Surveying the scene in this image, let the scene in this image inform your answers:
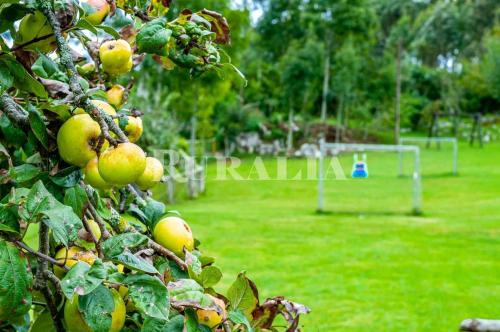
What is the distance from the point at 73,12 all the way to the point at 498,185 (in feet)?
44.1

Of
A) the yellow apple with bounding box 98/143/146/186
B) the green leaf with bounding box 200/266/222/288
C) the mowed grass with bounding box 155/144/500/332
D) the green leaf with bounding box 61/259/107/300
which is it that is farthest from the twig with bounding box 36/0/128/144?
the mowed grass with bounding box 155/144/500/332

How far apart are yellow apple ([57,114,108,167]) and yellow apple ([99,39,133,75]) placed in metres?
0.18

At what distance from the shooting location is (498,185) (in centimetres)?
1312

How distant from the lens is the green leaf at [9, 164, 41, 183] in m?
0.72

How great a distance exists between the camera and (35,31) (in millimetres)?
754

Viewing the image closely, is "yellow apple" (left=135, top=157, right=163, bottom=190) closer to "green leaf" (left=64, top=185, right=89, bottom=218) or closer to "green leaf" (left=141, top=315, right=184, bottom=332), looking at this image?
"green leaf" (left=64, top=185, right=89, bottom=218)

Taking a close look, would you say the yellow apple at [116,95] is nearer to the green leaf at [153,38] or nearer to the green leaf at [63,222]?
the green leaf at [153,38]

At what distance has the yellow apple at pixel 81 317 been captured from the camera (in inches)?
26.7

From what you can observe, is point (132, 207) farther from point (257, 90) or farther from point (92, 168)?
point (257, 90)

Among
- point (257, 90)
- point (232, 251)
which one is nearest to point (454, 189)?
point (232, 251)

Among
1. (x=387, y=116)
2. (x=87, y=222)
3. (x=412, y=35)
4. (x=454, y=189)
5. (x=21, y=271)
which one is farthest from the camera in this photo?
(x=412, y=35)

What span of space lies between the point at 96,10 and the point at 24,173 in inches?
9.4

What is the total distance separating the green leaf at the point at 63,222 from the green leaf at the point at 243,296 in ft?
0.85

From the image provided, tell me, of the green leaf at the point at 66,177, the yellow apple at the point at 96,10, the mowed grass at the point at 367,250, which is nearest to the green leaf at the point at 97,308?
the green leaf at the point at 66,177
